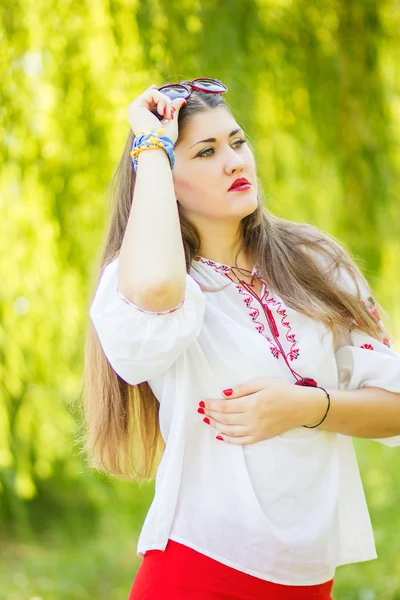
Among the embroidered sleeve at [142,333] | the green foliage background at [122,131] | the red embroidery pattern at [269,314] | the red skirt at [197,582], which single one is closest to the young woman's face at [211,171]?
the red embroidery pattern at [269,314]

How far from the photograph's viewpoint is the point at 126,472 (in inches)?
68.1

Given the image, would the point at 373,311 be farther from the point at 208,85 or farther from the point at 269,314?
the point at 208,85

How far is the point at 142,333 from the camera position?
53.8 inches

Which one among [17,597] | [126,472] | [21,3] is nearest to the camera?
[126,472]

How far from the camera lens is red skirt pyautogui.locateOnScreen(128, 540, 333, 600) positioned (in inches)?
56.0

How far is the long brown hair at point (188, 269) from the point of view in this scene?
163cm

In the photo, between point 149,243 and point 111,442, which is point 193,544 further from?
point 149,243

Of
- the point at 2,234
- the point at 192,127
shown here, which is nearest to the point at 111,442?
the point at 192,127

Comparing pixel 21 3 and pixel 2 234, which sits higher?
pixel 21 3

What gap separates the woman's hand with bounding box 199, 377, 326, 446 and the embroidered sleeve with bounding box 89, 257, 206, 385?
14cm

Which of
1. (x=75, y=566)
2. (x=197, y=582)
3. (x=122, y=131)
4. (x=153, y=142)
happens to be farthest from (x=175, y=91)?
(x=75, y=566)

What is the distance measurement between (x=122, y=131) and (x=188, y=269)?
1239 mm

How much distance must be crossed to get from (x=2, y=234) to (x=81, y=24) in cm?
74

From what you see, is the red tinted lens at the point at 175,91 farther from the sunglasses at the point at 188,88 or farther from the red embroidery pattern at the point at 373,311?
the red embroidery pattern at the point at 373,311
